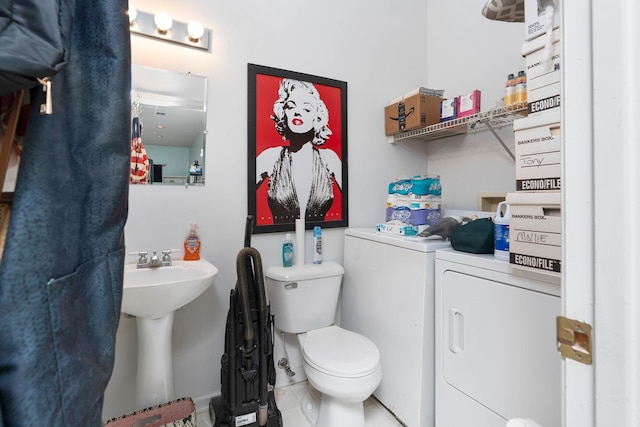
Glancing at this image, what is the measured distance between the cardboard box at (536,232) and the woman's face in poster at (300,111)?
1281 millimetres

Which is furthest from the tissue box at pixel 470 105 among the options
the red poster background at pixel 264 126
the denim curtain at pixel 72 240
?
the denim curtain at pixel 72 240

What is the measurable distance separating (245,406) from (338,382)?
0.45 meters

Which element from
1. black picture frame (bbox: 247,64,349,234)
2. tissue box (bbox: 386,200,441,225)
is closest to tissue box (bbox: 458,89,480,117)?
tissue box (bbox: 386,200,441,225)

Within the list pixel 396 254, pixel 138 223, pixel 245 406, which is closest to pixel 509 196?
pixel 396 254

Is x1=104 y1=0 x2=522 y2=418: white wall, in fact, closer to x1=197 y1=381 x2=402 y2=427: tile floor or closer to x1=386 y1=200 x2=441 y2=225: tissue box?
x1=197 y1=381 x2=402 y2=427: tile floor

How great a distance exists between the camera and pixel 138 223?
1.55 metres

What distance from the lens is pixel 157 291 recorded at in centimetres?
118

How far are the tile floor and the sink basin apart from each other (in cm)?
81

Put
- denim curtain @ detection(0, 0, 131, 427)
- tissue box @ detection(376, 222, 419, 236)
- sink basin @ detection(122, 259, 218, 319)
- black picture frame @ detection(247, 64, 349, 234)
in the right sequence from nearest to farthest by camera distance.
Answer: denim curtain @ detection(0, 0, 131, 427) < sink basin @ detection(122, 259, 218, 319) < tissue box @ detection(376, 222, 419, 236) < black picture frame @ detection(247, 64, 349, 234)

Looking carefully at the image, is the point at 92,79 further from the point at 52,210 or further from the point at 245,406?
the point at 245,406

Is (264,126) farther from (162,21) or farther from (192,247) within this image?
(192,247)

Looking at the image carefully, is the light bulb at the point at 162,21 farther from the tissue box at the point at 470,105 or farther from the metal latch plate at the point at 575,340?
the metal latch plate at the point at 575,340

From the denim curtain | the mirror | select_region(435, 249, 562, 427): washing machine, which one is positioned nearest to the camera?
the denim curtain

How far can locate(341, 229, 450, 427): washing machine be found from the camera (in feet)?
4.75
